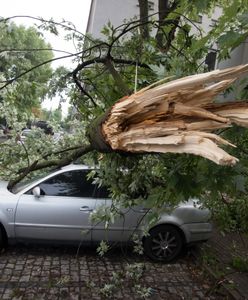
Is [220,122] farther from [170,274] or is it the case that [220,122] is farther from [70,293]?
[170,274]

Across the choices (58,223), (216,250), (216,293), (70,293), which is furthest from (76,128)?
(216,250)

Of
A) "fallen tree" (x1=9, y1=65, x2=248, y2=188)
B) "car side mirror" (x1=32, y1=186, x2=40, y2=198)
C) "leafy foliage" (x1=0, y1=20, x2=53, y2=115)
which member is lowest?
"car side mirror" (x1=32, y1=186, x2=40, y2=198)

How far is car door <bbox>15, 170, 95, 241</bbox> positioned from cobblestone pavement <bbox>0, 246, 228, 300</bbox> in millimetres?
372

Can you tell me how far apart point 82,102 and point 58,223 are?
2.69 m

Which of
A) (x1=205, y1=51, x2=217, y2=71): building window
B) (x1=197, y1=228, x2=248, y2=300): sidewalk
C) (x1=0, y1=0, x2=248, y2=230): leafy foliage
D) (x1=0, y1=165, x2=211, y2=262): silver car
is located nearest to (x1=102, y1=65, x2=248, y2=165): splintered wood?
(x1=0, y1=0, x2=248, y2=230): leafy foliage

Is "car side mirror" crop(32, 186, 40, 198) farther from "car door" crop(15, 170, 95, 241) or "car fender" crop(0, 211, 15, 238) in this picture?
"car fender" crop(0, 211, 15, 238)

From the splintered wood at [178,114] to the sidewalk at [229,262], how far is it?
354cm

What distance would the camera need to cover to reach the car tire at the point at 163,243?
6382 millimetres

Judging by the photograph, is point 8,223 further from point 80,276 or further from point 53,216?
point 80,276

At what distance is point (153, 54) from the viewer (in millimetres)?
3477

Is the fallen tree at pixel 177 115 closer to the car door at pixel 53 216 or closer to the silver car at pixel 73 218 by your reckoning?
the silver car at pixel 73 218

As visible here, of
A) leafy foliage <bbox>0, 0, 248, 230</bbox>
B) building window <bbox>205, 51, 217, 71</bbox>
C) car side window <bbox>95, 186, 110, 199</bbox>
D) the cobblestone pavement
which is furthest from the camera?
car side window <bbox>95, 186, 110, 199</bbox>

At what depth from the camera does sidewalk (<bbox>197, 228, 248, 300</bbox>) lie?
5.50 m

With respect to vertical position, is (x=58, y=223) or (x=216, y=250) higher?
(x=58, y=223)
